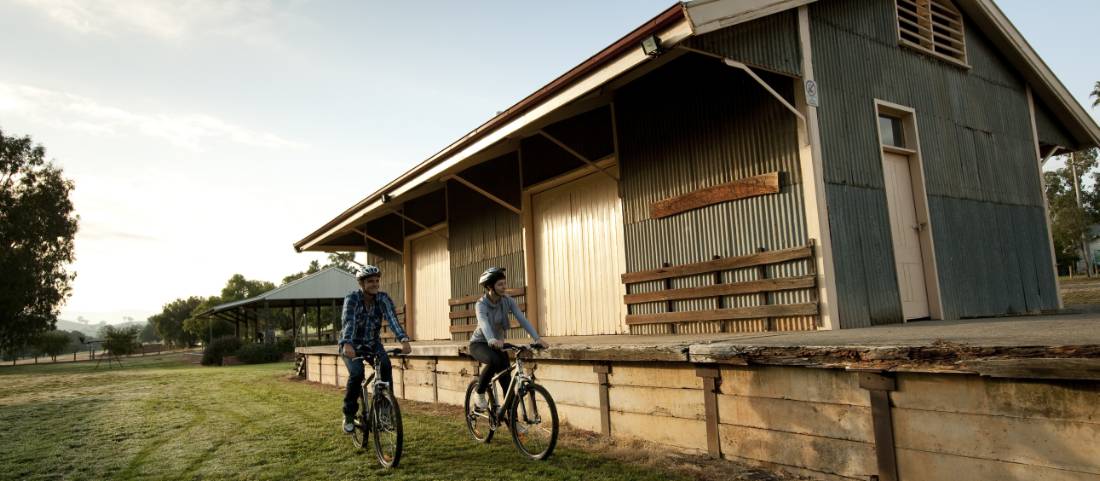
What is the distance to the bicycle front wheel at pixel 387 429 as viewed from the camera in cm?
582

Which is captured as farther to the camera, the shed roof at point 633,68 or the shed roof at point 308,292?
the shed roof at point 308,292

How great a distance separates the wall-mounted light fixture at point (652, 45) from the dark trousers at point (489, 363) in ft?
11.1

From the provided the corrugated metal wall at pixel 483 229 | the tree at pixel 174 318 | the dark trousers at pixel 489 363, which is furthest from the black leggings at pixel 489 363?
the tree at pixel 174 318

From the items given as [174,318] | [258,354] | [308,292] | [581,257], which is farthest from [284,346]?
[174,318]

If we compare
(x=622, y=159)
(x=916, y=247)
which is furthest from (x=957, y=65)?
(x=622, y=159)

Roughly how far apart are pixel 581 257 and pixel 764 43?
15.5ft

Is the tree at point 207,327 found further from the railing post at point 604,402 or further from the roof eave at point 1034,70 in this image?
the roof eave at point 1034,70

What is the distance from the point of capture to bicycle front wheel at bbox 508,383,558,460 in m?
5.75

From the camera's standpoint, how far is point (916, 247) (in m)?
8.71

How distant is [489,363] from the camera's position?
655 centimetres

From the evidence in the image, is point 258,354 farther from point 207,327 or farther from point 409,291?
point 207,327

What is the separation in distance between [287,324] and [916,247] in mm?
90982

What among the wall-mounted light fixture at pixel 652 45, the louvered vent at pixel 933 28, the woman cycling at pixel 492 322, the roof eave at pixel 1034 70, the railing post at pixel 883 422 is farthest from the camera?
the roof eave at pixel 1034 70

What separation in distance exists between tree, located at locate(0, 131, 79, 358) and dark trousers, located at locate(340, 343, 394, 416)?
4334 centimetres
